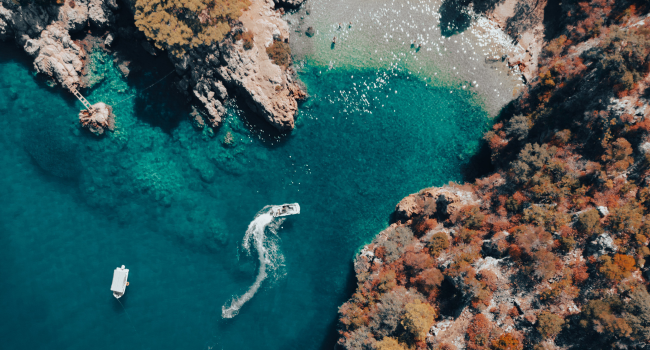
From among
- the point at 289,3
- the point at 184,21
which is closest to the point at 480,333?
the point at 289,3

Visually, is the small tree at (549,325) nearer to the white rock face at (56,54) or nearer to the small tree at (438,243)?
the small tree at (438,243)

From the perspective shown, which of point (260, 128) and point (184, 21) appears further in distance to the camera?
point (260, 128)

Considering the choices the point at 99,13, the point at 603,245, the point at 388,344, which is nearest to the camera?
the point at 603,245

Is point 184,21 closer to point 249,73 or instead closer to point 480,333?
point 249,73

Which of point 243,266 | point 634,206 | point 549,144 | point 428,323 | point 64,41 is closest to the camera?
point 634,206

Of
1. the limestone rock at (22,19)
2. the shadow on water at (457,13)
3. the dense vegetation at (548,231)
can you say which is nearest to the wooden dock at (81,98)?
the limestone rock at (22,19)

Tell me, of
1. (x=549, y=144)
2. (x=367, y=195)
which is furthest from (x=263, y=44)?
(x=549, y=144)

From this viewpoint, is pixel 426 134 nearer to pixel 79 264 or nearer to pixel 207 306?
pixel 207 306

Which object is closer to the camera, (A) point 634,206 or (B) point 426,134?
(A) point 634,206
